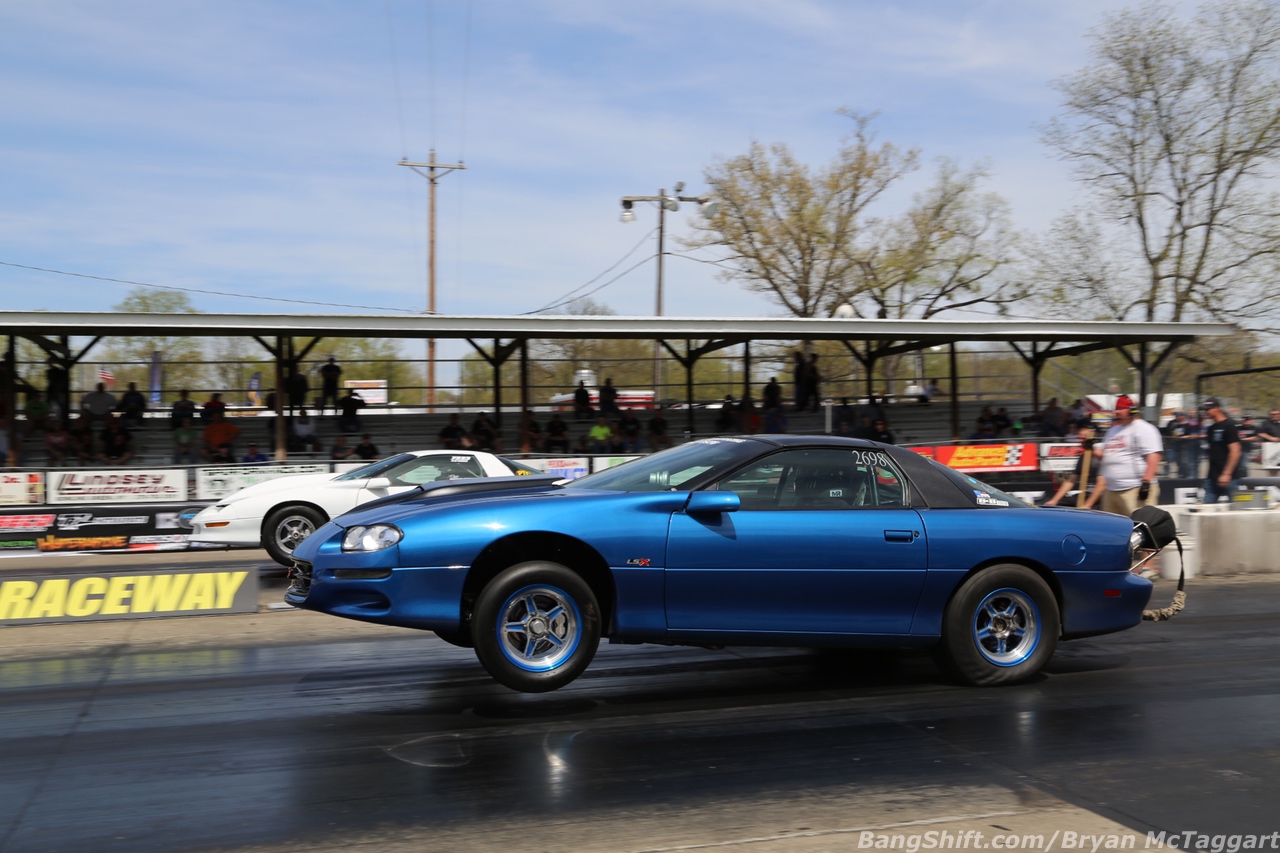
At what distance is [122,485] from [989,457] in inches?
604

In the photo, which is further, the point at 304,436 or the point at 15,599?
the point at 304,436

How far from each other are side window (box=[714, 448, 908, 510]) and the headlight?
178 centimetres

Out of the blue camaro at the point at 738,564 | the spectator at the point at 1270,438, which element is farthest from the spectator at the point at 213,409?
the spectator at the point at 1270,438

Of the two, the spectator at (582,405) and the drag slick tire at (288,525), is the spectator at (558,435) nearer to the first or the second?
the spectator at (582,405)

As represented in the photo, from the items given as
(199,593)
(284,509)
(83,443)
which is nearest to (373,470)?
(284,509)

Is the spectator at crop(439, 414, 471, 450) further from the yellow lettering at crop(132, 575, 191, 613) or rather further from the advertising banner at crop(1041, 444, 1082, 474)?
the yellow lettering at crop(132, 575, 191, 613)

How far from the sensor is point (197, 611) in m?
9.00

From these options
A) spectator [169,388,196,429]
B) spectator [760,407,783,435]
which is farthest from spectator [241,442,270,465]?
spectator [760,407,783,435]

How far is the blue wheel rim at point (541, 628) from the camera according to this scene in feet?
18.2

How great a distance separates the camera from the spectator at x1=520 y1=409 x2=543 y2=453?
21953mm

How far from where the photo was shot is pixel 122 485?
54.3 feet

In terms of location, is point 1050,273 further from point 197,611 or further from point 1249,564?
point 197,611

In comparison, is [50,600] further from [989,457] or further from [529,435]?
[989,457]

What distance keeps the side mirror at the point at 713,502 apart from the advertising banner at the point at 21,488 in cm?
1411
